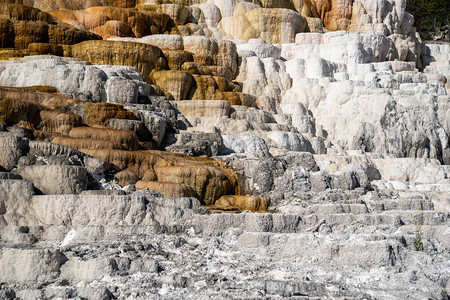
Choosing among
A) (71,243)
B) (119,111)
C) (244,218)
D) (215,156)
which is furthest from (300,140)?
(71,243)

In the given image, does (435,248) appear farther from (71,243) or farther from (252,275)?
(71,243)

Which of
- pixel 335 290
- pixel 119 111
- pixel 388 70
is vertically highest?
pixel 388 70

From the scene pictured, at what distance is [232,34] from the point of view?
2458cm

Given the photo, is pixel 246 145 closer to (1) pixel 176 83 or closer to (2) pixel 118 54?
(1) pixel 176 83

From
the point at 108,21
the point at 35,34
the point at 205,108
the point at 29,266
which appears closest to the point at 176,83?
the point at 205,108

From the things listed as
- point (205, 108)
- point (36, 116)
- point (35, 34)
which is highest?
point (35, 34)

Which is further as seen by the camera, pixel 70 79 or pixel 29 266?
pixel 70 79

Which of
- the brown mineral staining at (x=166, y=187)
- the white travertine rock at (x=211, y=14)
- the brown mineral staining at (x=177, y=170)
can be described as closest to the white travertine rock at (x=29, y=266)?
the brown mineral staining at (x=166, y=187)

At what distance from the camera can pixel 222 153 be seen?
1361 centimetres

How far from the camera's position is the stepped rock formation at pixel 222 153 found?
18.2 feet

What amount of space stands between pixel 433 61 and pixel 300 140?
15163mm

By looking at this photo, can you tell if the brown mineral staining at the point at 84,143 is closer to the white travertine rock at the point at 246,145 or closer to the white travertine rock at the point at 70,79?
the white travertine rock at the point at 70,79

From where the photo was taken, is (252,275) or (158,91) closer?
(252,275)

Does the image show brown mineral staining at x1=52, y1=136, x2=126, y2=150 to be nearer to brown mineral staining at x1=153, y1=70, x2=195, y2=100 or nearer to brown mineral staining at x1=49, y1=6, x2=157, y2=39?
brown mineral staining at x1=153, y1=70, x2=195, y2=100
